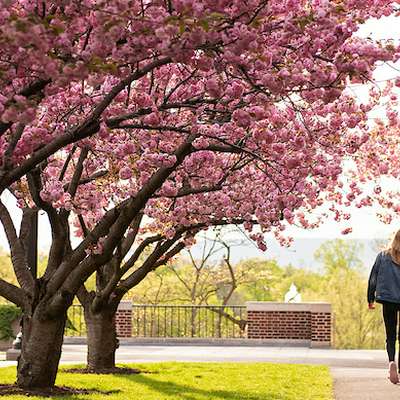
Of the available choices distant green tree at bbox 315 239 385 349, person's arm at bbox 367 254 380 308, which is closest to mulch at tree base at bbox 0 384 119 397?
person's arm at bbox 367 254 380 308

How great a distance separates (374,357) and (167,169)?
11.0m

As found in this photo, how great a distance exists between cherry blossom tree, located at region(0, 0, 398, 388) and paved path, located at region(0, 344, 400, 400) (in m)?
2.59

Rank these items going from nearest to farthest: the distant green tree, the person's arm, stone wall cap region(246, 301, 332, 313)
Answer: the person's arm
stone wall cap region(246, 301, 332, 313)
the distant green tree

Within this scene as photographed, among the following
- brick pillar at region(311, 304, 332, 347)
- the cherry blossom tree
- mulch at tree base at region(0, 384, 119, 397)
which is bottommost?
mulch at tree base at region(0, 384, 119, 397)

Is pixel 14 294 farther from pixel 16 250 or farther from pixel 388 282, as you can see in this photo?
pixel 388 282

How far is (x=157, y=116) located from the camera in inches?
341

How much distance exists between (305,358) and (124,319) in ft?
26.7

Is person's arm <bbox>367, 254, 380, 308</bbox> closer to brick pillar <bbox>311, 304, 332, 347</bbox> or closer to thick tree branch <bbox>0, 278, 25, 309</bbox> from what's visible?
thick tree branch <bbox>0, 278, 25, 309</bbox>

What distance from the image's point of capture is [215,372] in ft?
50.4

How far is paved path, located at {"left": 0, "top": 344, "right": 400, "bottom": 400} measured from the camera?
39.0 ft

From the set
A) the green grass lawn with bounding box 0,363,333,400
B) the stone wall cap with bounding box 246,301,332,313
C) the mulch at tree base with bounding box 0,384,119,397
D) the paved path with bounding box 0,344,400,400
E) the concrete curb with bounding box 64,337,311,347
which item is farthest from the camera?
the concrete curb with bounding box 64,337,311,347

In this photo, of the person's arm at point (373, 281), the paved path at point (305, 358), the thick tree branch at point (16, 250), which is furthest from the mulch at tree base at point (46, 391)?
the person's arm at point (373, 281)

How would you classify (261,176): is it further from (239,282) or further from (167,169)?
A: (239,282)

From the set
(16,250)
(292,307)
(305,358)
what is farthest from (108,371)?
(292,307)
